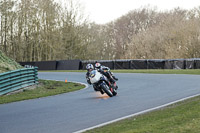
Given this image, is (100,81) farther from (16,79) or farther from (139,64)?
(139,64)

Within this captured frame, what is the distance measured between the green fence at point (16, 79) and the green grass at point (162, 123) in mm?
8935

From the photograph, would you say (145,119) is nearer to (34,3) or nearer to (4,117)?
(4,117)

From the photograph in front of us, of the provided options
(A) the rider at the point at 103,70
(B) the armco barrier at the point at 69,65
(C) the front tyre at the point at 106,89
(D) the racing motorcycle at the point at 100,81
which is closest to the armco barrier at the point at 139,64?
(B) the armco barrier at the point at 69,65

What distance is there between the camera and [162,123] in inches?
A: 284

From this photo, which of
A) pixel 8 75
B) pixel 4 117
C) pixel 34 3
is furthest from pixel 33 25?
pixel 4 117

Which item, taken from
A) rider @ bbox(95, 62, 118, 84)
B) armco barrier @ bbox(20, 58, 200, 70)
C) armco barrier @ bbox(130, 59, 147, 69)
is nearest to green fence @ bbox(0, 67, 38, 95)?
rider @ bbox(95, 62, 118, 84)

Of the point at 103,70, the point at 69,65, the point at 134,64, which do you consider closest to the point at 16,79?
the point at 103,70

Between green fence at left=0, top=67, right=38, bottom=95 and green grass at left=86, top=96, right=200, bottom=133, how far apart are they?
894 cm

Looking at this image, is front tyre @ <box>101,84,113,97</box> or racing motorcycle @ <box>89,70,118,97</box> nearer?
racing motorcycle @ <box>89,70,118,97</box>

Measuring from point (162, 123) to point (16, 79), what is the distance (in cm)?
1134

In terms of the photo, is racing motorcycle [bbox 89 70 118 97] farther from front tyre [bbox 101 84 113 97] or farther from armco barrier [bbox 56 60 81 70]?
armco barrier [bbox 56 60 81 70]

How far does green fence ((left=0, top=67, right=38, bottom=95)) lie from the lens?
16.0 metres

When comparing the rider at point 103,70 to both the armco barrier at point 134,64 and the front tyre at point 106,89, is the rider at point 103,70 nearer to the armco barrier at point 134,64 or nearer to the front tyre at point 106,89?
the front tyre at point 106,89

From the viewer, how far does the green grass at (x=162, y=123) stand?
21.2 ft
